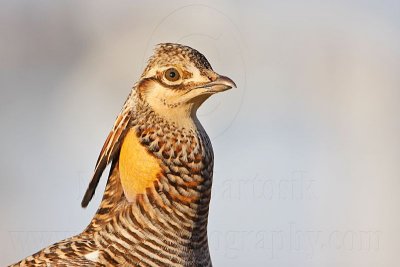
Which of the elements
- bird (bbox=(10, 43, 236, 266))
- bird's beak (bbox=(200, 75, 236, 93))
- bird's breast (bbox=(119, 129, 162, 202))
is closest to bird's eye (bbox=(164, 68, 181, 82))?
bird (bbox=(10, 43, 236, 266))

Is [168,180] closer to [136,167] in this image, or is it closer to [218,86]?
[136,167]

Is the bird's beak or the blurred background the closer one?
the bird's beak

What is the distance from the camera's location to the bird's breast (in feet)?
13.9

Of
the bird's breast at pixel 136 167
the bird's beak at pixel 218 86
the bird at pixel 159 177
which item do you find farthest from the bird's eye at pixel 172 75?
the bird's breast at pixel 136 167

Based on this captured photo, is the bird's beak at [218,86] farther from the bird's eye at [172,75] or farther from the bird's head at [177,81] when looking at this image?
the bird's eye at [172,75]

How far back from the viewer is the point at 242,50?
37.9 feet

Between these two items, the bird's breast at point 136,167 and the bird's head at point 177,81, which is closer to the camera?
the bird's head at point 177,81

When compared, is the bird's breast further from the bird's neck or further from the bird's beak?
the bird's beak

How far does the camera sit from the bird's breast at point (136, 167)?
4246 mm

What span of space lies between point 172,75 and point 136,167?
1.36 feet

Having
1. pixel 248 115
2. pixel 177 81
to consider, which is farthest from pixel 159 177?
pixel 248 115

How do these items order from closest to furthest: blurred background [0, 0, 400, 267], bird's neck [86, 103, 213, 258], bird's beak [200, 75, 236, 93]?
1. bird's beak [200, 75, 236, 93]
2. bird's neck [86, 103, 213, 258]
3. blurred background [0, 0, 400, 267]

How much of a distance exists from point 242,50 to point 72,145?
2.35 metres

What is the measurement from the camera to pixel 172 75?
4156 mm
